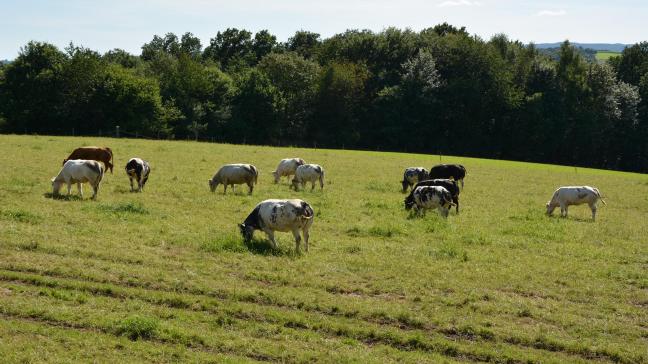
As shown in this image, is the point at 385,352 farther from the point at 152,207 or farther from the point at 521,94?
the point at 521,94

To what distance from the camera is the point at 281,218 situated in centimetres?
1630

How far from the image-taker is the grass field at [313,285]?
34.8ft

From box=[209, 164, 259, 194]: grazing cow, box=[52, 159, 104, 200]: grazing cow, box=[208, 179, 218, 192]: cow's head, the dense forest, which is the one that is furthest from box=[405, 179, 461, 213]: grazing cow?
the dense forest

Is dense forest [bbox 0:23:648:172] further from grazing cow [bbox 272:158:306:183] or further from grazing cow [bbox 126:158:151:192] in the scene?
grazing cow [bbox 126:158:151:192]

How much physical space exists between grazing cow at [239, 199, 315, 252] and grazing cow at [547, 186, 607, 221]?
13.2 m

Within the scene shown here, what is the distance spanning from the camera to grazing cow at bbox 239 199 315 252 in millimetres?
16266

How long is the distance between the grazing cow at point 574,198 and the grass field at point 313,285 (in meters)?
0.87

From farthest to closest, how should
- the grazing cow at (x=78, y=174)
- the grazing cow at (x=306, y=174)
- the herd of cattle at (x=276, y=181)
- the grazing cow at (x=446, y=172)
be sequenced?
the grazing cow at (x=446, y=172), the grazing cow at (x=306, y=174), the grazing cow at (x=78, y=174), the herd of cattle at (x=276, y=181)

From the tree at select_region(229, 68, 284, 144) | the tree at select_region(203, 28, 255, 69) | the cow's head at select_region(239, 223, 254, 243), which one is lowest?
the cow's head at select_region(239, 223, 254, 243)

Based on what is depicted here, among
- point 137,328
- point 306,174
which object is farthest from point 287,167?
point 137,328

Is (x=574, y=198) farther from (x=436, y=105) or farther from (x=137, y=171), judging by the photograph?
(x=436, y=105)

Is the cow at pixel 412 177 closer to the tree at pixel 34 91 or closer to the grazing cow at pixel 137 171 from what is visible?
the grazing cow at pixel 137 171

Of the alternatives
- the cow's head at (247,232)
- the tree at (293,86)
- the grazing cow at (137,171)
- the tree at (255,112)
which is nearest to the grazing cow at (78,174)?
the grazing cow at (137,171)

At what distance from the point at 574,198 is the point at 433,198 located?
6567 mm
